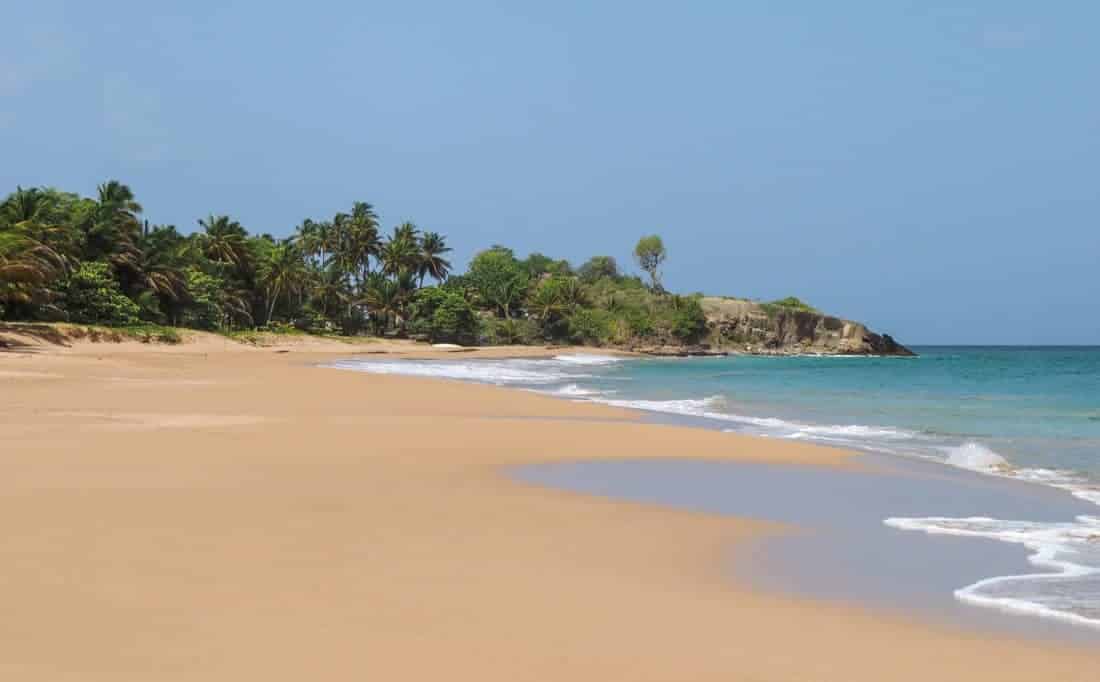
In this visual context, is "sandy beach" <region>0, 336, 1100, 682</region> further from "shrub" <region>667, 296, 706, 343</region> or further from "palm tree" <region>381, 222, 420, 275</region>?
"shrub" <region>667, 296, 706, 343</region>

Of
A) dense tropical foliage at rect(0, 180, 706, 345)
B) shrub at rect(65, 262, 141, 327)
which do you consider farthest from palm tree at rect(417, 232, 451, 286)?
shrub at rect(65, 262, 141, 327)

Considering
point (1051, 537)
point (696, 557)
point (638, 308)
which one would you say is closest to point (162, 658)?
point (696, 557)

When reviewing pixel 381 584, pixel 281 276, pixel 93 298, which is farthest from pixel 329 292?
pixel 381 584

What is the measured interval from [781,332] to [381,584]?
394 ft

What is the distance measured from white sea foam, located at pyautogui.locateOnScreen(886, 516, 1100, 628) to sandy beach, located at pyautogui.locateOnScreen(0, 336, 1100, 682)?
765mm

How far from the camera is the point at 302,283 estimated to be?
242 ft

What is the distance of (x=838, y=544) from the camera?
6.91 meters

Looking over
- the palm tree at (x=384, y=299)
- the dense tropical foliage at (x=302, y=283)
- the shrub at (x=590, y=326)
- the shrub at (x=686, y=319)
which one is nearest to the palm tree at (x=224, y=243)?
the dense tropical foliage at (x=302, y=283)

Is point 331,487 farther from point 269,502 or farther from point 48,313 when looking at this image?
point 48,313

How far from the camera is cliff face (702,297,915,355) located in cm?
11738

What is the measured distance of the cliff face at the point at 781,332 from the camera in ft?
385

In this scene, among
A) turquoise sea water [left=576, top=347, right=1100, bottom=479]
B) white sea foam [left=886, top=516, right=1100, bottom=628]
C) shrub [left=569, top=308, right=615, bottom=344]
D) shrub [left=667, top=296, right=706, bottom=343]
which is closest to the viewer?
white sea foam [left=886, top=516, right=1100, bottom=628]

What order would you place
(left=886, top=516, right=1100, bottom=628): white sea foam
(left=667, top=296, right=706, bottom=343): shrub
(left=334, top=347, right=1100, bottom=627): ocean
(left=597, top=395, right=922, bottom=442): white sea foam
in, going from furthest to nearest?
(left=667, top=296, right=706, bottom=343): shrub < (left=597, top=395, right=922, bottom=442): white sea foam < (left=334, top=347, right=1100, bottom=627): ocean < (left=886, top=516, right=1100, bottom=628): white sea foam

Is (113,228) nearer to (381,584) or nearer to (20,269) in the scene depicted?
(20,269)
